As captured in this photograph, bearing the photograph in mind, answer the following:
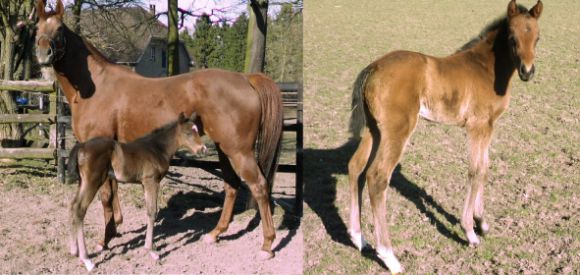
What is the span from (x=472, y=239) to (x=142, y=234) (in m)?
3.34

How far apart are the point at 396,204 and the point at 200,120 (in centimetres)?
258

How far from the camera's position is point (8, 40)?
872 cm

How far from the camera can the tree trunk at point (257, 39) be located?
26.2ft

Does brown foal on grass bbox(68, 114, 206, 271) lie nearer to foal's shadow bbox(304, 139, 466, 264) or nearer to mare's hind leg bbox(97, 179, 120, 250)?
mare's hind leg bbox(97, 179, 120, 250)

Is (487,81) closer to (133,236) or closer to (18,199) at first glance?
(133,236)

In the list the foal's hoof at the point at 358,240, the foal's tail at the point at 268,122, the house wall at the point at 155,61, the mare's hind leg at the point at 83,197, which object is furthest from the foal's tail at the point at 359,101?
the house wall at the point at 155,61

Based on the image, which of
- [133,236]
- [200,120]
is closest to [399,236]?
[200,120]

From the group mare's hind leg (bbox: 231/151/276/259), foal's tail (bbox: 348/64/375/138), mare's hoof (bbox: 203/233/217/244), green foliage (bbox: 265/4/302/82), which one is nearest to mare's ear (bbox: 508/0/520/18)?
foal's tail (bbox: 348/64/375/138)

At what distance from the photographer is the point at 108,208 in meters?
4.54

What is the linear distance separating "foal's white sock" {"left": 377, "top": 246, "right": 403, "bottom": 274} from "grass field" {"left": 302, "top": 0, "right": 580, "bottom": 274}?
0.20 metres

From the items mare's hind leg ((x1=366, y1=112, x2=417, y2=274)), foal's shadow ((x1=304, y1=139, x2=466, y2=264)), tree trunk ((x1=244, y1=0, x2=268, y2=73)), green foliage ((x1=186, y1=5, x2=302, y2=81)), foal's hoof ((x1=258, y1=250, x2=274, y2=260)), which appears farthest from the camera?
green foliage ((x1=186, y1=5, x2=302, y2=81))

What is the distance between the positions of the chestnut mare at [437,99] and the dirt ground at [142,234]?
3.29ft

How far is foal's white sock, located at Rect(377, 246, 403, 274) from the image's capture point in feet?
13.3

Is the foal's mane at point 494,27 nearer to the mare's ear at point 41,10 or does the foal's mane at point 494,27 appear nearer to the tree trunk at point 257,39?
the tree trunk at point 257,39
